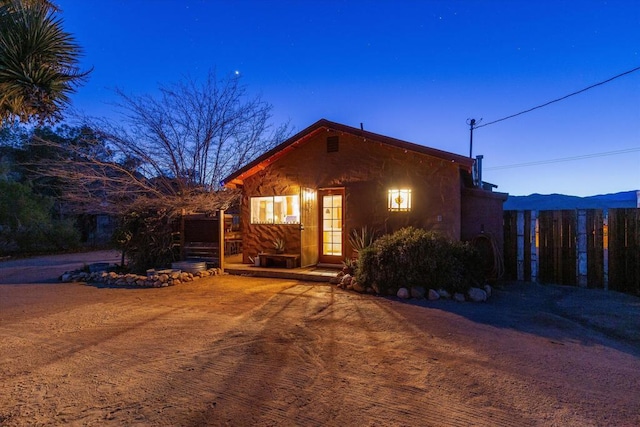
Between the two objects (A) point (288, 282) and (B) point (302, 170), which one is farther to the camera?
(B) point (302, 170)

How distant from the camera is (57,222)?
1762 centimetres

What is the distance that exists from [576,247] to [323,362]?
706cm

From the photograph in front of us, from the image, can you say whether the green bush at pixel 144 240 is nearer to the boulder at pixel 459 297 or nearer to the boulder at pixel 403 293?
the boulder at pixel 403 293

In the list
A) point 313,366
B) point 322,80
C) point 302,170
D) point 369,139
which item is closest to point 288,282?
point 302,170

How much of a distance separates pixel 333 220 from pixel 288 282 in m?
2.45

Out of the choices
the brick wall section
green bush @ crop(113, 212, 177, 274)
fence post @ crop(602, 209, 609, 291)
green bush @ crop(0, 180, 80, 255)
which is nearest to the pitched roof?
the brick wall section

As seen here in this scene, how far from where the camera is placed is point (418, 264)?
7.03 m

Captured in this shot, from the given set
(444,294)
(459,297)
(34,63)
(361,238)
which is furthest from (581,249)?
(34,63)

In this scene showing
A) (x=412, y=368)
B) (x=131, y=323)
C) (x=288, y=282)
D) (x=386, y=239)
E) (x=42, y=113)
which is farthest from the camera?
(x=288, y=282)

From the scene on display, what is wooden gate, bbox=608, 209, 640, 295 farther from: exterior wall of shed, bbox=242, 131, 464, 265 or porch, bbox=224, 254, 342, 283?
porch, bbox=224, 254, 342, 283

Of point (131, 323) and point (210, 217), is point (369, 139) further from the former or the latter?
point (131, 323)

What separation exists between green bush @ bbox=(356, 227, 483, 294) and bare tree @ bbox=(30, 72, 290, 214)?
636 centimetres

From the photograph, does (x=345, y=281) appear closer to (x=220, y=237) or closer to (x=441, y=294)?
(x=441, y=294)

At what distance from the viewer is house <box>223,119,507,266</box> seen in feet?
28.7
